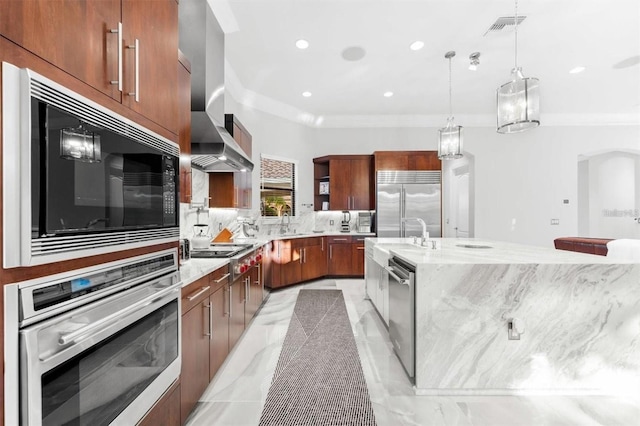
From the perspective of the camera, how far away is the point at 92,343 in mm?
904

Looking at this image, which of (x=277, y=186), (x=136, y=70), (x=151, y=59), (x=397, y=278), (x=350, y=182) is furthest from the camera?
(x=350, y=182)

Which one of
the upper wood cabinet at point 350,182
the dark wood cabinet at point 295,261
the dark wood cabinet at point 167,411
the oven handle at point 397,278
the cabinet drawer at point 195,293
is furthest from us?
the upper wood cabinet at point 350,182

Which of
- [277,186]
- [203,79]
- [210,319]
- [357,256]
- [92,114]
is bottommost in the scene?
[357,256]

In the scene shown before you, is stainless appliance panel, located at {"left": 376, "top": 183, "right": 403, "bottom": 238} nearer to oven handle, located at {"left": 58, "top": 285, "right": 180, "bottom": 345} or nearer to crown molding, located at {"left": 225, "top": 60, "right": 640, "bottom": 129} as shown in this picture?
crown molding, located at {"left": 225, "top": 60, "right": 640, "bottom": 129}

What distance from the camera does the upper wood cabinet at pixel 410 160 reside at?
5.76 meters

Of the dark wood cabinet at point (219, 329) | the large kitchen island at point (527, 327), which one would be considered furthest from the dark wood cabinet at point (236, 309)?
the large kitchen island at point (527, 327)

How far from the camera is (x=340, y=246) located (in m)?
5.71

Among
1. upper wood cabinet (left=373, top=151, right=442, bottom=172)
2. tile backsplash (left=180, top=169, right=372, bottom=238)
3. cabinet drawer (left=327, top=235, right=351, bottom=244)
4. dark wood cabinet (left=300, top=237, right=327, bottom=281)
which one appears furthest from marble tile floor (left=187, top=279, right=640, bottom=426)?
upper wood cabinet (left=373, top=151, right=442, bottom=172)

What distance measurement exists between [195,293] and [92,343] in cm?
87

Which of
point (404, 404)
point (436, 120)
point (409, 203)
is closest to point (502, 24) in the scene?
point (436, 120)

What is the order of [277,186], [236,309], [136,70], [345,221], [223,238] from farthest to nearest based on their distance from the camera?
1. [345,221]
2. [277,186]
3. [223,238]
4. [236,309]
5. [136,70]

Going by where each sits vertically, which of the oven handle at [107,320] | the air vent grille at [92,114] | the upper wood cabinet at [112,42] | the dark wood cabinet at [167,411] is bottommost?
the dark wood cabinet at [167,411]

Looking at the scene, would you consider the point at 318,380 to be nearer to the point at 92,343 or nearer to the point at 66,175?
the point at 92,343

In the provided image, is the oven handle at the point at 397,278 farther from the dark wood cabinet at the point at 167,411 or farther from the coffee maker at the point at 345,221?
the coffee maker at the point at 345,221
